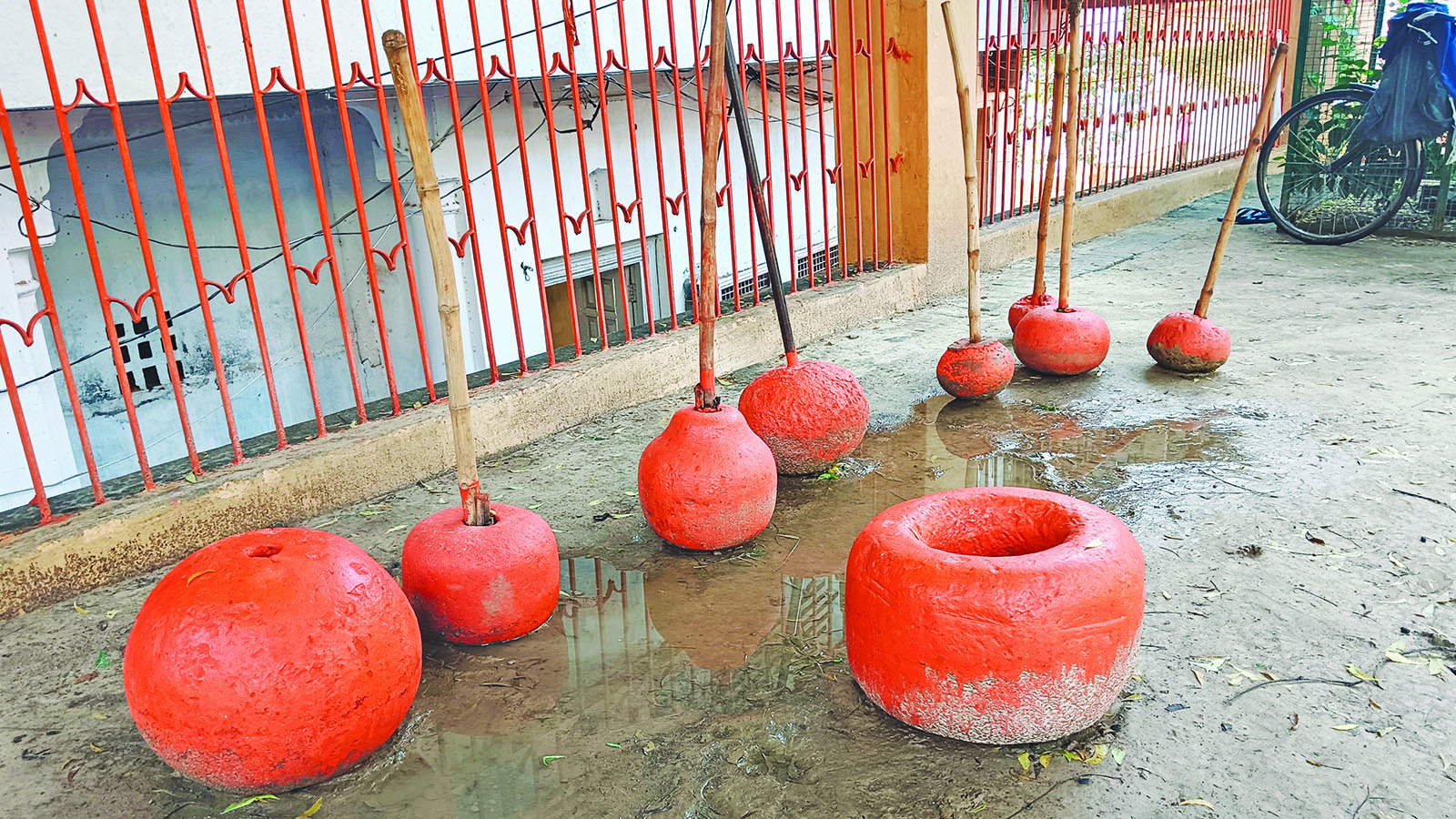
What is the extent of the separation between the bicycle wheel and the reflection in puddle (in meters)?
4.92

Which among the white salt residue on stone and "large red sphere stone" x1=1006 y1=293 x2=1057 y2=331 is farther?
"large red sphere stone" x1=1006 y1=293 x2=1057 y2=331

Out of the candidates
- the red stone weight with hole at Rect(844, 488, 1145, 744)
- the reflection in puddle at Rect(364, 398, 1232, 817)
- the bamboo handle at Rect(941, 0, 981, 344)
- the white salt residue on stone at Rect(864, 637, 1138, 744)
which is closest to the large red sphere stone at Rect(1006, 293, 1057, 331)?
the bamboo handle at Rect(941, 0, 981, 344)

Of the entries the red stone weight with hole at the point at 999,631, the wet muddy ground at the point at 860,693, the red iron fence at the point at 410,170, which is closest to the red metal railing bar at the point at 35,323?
the wet muddy ground at the point at 860,693

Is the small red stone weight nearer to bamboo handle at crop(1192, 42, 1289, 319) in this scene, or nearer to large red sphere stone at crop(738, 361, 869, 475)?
bamboo handle at crop(1192, 42, 1289, 319)

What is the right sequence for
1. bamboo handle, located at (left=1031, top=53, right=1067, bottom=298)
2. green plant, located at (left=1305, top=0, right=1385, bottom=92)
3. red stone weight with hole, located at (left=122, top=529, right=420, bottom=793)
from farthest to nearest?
green plant, located at (left=1305, top=0, right=1385, bottom=92) → bamboo handle, located at (left=1031, top=53, right=1067, bottom=298) → red stone weight with hole, located at (left=122, top=529, right=420, bottom=793)

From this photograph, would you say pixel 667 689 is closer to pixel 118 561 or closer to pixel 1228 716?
pixel 1228 716

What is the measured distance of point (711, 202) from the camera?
9.86 feet

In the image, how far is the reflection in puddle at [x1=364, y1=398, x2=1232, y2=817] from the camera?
216 cm

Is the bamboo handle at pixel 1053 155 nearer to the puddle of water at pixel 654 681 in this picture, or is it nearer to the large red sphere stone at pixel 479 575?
the puddle of water at pixel 654 681

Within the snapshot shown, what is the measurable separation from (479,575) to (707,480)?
30.8 inches

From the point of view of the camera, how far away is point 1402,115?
271 inches

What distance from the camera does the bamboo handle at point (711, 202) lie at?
283 cm

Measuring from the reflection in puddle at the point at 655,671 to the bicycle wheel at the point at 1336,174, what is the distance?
4922 millimetres

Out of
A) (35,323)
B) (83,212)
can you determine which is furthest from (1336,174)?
(35,323)
